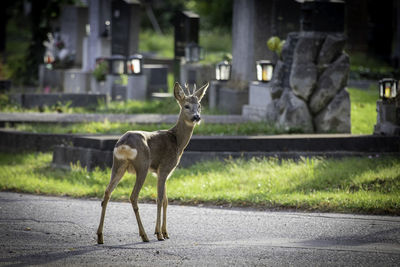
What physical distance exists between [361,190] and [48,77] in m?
18.3

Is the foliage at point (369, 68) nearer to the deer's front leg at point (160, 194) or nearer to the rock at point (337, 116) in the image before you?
the rock at point (337, 116)

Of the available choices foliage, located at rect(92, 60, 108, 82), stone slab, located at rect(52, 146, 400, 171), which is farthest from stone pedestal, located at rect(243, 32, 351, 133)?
foliage, located at rect(92, 60, 108, 82)

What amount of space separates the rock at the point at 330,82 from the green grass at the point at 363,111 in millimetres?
971

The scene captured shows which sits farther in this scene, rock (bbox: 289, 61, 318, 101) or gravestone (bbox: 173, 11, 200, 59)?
gravestone (bbox: 173, 11, 200, 59)

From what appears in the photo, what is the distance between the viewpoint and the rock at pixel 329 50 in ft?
49.9

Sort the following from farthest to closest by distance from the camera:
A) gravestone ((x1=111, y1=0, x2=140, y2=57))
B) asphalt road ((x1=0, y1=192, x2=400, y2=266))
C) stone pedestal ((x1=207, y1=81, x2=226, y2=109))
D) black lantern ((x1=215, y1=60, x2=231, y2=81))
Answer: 1. gravestone ((x1=111, y1=0, x2=140, y2=57))
2. stone pedestal ((x1=207, y1=81, x2=226, y2=109))
3. black lantern ((x1=215, y1=60, x2=231, y2=81))
4. asphalt road ((x1=0, y1=192, x2=400, y2=266))

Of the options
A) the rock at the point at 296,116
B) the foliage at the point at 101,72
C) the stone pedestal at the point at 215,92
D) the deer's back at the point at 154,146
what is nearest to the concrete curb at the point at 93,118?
the rock at the point at 296,116

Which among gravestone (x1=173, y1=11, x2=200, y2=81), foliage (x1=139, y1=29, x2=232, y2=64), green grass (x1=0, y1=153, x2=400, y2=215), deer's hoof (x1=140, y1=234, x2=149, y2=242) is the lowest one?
deer's hoof (x1=140, y1=234, x2=149, y2=242)

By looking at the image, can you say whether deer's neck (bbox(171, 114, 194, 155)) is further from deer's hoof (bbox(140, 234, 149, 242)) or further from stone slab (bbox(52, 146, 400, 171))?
stone slab (bbox(52, 146, 400, 171))

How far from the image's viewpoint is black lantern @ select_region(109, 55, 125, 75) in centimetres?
2261

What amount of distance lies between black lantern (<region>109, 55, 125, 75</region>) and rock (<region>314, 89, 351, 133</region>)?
8.86 metres

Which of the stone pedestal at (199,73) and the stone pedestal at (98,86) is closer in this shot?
the stone pedestal at (199,73)

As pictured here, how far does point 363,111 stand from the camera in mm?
17828

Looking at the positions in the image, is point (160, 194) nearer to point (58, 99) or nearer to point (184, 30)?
point (58, 99)
